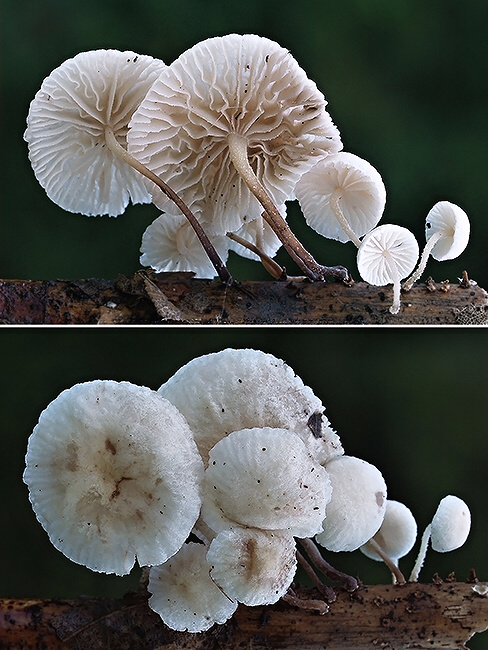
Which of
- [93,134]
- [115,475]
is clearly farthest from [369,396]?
[115,475]

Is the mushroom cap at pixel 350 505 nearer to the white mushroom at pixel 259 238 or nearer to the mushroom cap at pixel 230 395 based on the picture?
the mushroom cap at pixel 230 395

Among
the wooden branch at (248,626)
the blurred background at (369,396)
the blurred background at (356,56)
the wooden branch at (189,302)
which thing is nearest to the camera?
the wooden branch at (248,626)

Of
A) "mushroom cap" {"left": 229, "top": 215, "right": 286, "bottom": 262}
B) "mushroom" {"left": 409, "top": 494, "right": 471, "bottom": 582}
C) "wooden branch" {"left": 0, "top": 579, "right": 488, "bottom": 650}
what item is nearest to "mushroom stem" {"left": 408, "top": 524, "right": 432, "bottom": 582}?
"mushroom" {"left": 409, "top": 494, "right": 471, "bottom": 582}

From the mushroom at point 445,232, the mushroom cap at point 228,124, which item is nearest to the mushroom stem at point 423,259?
the mushroom at point 445,232

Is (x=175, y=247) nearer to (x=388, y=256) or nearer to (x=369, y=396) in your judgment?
(x=388, y=256)

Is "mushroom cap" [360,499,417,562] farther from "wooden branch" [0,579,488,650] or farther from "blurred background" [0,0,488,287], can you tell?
"blurred background" [0,0,488,287]

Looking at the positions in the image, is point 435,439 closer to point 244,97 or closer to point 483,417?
point 483,417
